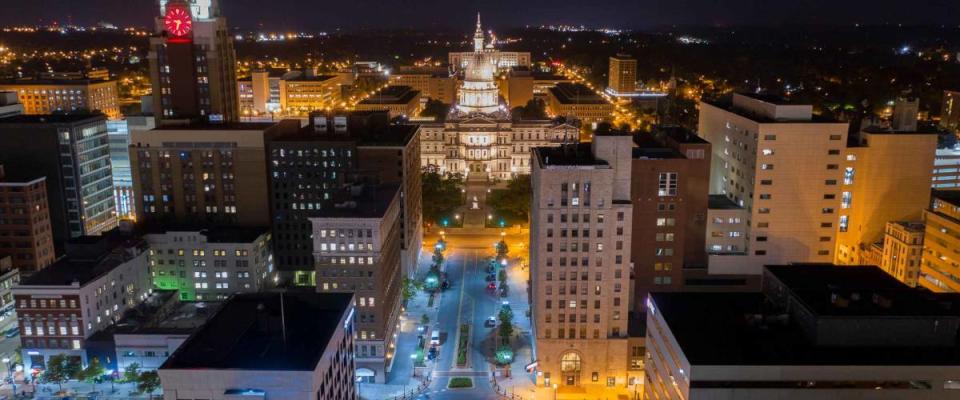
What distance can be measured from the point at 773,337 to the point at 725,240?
41241 millimetres

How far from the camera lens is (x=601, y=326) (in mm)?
81750

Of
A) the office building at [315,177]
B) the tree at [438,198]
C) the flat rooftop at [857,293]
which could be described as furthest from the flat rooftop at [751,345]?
the tree at [438,198]

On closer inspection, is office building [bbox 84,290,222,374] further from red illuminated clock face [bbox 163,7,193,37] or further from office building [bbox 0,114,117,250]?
red illuminated clock face [bbox 163,7,193,37]

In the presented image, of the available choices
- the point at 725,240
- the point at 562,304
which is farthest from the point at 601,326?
the point at 725,240

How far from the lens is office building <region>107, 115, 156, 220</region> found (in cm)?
14025

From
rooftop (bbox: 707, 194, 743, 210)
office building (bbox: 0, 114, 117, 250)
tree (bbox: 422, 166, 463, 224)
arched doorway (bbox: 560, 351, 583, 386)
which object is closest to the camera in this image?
arched doorway (bbox: 560, 351, 583, 386)

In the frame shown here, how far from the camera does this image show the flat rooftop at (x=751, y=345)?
51344mm

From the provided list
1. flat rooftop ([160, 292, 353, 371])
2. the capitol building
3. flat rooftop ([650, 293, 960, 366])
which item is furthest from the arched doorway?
the capitol building

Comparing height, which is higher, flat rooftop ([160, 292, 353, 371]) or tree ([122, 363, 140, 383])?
flat rooftop ([160, 292, 353, 371])

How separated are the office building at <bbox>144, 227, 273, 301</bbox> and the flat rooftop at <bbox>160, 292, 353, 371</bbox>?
4578cm

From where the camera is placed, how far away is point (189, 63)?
12738 cm

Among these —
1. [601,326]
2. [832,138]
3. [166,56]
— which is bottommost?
[601,326]

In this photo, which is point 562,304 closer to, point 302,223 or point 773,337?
point 773,337

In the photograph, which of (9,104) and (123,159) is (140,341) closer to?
(123,159)
